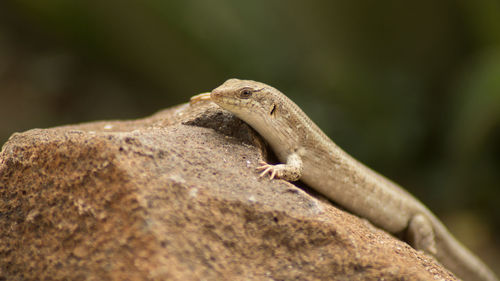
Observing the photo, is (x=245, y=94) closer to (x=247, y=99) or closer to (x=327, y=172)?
(x=247, y=99)

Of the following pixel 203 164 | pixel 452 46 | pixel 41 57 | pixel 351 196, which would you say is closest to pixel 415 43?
pixel 452 46

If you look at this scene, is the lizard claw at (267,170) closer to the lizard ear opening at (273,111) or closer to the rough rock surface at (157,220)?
the rough rock surface at (157,220)

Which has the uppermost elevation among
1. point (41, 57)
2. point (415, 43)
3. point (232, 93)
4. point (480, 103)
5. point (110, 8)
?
point (415, 43)

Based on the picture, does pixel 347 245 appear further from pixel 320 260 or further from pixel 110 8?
pixel 110 8

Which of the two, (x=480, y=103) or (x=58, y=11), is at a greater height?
(x=480, y=103)

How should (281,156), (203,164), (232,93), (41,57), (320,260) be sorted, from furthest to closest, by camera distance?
(41,57), (281,156), (232,93), (203,164), (320,260)

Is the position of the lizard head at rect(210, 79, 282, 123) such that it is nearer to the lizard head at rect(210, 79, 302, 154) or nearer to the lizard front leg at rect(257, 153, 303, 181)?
the lizard head at rect(210, 79, 302, 154)

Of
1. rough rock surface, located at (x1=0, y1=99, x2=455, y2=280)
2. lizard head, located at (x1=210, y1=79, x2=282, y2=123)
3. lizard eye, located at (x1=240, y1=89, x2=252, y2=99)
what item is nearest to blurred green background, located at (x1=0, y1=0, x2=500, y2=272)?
lizard head, located at (x1=210, y1=79, x2=282, y2=123)
